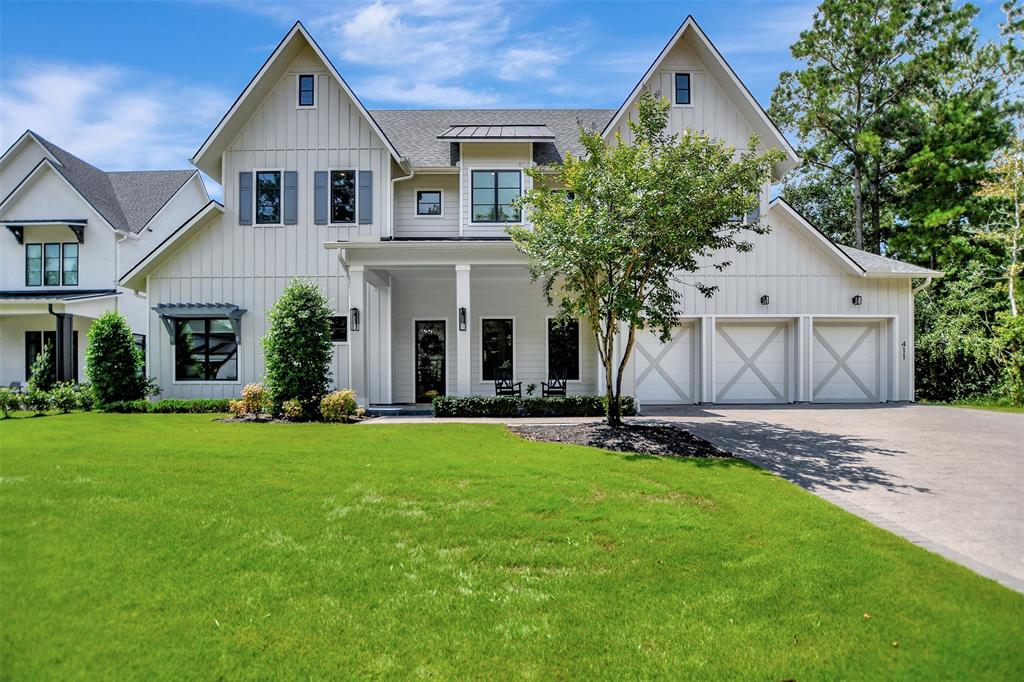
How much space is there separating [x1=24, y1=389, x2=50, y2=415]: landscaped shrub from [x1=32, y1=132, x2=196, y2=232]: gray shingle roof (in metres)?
8.35

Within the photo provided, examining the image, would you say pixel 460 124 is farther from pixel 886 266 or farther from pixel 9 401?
pixel 9 401

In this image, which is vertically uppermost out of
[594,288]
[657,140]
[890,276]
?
[657,140]

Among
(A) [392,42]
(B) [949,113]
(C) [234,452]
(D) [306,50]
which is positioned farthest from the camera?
(B) [949,113]

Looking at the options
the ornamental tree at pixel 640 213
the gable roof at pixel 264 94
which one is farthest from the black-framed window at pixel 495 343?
the ornamental tree at pixel 640 213

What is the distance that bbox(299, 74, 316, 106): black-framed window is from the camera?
48.6 ft

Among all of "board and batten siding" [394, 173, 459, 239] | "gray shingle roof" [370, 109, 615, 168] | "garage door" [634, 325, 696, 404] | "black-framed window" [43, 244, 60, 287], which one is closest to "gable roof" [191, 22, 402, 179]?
"board and batten siding" [394, 173, 459, 239]

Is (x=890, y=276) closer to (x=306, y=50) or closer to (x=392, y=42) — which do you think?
(x=392, y=42)

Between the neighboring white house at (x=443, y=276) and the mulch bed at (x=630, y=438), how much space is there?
4106 mm

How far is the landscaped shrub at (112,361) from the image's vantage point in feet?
43.6

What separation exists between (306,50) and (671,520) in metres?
15.5

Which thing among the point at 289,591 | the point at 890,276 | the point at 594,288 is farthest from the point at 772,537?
the point at 890,276

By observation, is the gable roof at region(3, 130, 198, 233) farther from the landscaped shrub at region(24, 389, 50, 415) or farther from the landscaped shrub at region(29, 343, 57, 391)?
the landscaped shrub at region(24, 389, 50, 415)

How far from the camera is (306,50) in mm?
14609

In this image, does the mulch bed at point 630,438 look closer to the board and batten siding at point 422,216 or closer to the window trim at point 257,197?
the board and batten siding at point 422,216
